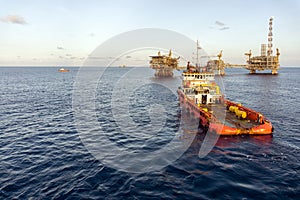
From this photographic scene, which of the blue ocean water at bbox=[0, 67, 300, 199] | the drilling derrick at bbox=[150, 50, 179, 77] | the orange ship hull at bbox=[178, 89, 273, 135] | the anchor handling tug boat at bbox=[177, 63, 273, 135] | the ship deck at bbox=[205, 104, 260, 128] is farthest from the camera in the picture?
the drilling derrick at bbox=[150, 50, 179, 77]

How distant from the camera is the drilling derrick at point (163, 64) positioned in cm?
14638

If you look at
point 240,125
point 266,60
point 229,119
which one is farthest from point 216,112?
point 266,60

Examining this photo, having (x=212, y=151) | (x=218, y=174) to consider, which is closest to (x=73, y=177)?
(x=218, y=174)

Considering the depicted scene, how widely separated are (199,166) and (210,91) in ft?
79.7

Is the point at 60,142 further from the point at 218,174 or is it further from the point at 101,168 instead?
the point at 218,174

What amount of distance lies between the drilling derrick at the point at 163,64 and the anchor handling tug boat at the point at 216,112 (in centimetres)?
10053

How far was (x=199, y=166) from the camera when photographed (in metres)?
18.5

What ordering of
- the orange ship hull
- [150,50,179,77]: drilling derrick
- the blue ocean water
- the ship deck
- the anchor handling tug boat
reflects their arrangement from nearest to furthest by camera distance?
1. the blue ocean water
2. the orange ship hull
3. the anchor handling tug boat
4. the ship deck
5. [150,50,179,77]: drilling derrick

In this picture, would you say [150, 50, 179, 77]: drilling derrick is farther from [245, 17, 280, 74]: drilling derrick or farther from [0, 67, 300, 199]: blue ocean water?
[0, 67, 300, 199]: blue ocean water

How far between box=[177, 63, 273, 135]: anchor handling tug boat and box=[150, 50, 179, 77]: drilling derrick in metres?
101

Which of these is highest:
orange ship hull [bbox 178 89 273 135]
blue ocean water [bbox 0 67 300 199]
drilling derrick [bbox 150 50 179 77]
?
drilling derrick [bbox 150 50 179 77]

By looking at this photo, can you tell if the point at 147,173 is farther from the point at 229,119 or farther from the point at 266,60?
the point at 266,60

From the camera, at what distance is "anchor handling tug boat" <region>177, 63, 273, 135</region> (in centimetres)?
2536

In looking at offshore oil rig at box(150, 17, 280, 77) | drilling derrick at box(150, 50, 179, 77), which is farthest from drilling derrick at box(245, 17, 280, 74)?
drilling derrick at box(150, 50, 179, 77)
